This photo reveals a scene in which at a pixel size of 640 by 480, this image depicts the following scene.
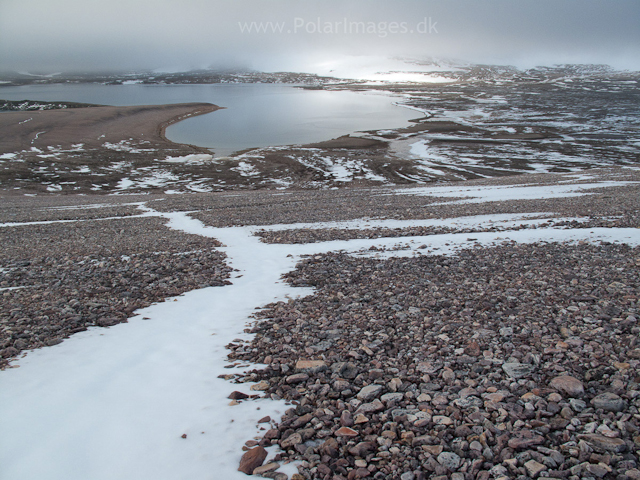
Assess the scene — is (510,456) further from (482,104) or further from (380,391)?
(482,104)

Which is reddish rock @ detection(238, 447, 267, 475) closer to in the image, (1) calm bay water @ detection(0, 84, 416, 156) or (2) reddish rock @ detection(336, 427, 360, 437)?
(2) reddish rock @ detection(336, 427, 360, 437)

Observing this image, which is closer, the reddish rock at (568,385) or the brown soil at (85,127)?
the reddish rock at (568,385)

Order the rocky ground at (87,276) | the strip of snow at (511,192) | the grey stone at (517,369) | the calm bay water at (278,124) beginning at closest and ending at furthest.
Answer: the grey stone at (517,369) → the rocky ground at (87,276) → the strip of snow at (511,192) → the calm bay water at (278,124)

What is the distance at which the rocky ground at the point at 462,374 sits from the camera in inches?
139

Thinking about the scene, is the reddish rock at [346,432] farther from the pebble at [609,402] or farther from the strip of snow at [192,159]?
the strip of snow at [192,159]

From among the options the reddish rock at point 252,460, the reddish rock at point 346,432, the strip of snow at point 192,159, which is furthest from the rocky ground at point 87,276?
the strip of snow at point 192,159

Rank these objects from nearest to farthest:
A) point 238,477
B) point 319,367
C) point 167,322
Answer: point 238,477, point 319,367, point 167,322

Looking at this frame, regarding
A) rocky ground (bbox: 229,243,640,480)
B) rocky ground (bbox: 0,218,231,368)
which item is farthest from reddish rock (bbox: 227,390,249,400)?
rocky ground (bbox: 0,218,231,368)

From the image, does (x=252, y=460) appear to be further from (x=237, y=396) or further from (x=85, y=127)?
(x=85, y=127)

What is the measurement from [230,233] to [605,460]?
546 inches

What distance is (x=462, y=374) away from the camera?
4.84m

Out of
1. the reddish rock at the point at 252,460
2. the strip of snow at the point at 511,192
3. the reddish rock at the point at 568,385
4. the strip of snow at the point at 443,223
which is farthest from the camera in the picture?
the strip of snow at the point at 511,192

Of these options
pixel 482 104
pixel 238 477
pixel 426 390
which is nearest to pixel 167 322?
pixel 238 477

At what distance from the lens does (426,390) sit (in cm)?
458
